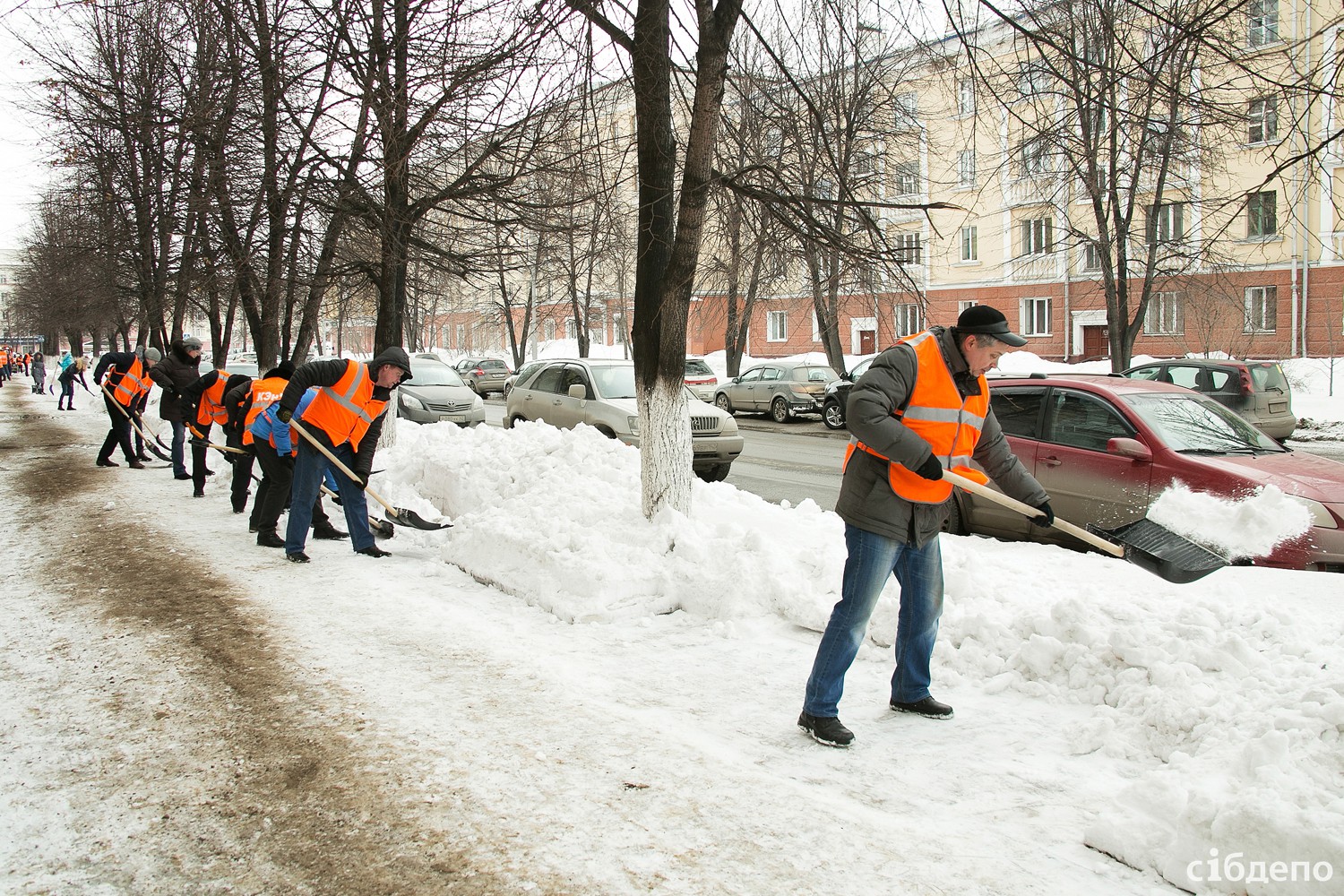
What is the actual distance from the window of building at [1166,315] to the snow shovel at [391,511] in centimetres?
2720

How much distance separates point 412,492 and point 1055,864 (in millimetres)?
7466

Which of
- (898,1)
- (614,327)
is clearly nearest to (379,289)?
(898,1)

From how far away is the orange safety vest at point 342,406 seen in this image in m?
7.06

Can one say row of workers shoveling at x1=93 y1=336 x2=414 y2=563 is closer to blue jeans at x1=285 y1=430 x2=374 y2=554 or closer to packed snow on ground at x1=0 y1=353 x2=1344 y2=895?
blue jeans at x1=285 y1=430 x2=374 y2=554

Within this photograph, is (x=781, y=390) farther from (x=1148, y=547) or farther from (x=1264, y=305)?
(x=1148, y=547)

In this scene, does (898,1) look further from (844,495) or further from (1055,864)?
(1055,864)

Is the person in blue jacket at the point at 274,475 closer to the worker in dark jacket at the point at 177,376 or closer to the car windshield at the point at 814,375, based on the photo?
the worker in dark jacket at the point at 177,376

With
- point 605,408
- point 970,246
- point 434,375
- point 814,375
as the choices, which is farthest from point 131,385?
point 970,246

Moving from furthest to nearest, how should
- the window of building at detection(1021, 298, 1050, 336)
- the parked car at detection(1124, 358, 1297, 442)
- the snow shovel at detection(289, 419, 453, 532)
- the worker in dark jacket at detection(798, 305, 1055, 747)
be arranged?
the window of building at detection(1021, 298, 1050, 336)
the parked car at detection(1124, 358, 1297, 442)
the snow shovel at detection(289, 419, 453, 532)
the worker in dark jacket at detection(798, 305, 1055, 747)

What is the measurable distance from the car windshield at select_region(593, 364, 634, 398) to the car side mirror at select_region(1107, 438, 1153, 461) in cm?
711

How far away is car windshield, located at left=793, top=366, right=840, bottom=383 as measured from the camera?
23500 mm

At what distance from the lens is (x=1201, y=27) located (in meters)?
4.70

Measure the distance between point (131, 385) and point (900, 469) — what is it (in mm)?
12749

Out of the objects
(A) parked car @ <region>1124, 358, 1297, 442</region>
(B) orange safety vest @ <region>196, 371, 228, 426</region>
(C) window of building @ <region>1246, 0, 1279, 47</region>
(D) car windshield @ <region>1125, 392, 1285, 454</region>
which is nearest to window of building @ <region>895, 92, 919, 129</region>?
(C) window of building @ <region>1246, 0, 1279, 47</region>
